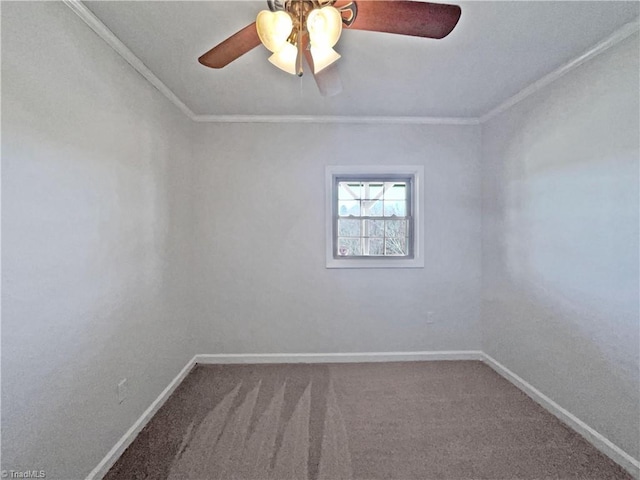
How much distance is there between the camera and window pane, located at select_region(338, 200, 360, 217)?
3.38 meters

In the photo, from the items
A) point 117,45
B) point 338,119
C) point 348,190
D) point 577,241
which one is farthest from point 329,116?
point 577,241

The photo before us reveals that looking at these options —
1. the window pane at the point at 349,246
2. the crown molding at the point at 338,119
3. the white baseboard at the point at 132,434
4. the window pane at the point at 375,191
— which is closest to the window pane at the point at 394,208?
the window pane at the point at 375,191

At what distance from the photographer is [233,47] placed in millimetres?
1396

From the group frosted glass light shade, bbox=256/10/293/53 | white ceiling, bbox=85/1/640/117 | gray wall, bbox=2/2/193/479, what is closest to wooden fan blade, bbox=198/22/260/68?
frosted glass light shade, bbox=256/10/293/53

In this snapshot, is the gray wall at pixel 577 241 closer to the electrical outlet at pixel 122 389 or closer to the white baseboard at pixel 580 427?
the white baseboard at pixel 580 427

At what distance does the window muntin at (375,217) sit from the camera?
133 inches

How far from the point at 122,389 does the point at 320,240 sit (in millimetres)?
2049

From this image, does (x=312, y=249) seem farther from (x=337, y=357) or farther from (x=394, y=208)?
(x=337, y=357)

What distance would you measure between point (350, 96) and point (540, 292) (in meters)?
2.27

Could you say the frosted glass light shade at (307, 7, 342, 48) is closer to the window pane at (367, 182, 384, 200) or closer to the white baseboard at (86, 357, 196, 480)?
the window pane at (367, 182, 384, 200)

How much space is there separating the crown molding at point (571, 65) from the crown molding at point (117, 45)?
2.96 m

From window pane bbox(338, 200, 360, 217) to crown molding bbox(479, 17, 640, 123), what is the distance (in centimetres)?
159

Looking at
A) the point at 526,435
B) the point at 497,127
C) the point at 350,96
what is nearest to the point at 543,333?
the point at 526,435

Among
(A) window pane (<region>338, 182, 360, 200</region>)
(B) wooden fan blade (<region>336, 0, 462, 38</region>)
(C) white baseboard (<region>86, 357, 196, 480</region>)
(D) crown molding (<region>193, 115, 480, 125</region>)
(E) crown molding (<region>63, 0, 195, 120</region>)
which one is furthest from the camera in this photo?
(A) window pane (<region>338, 182, 360, 200</region>)
